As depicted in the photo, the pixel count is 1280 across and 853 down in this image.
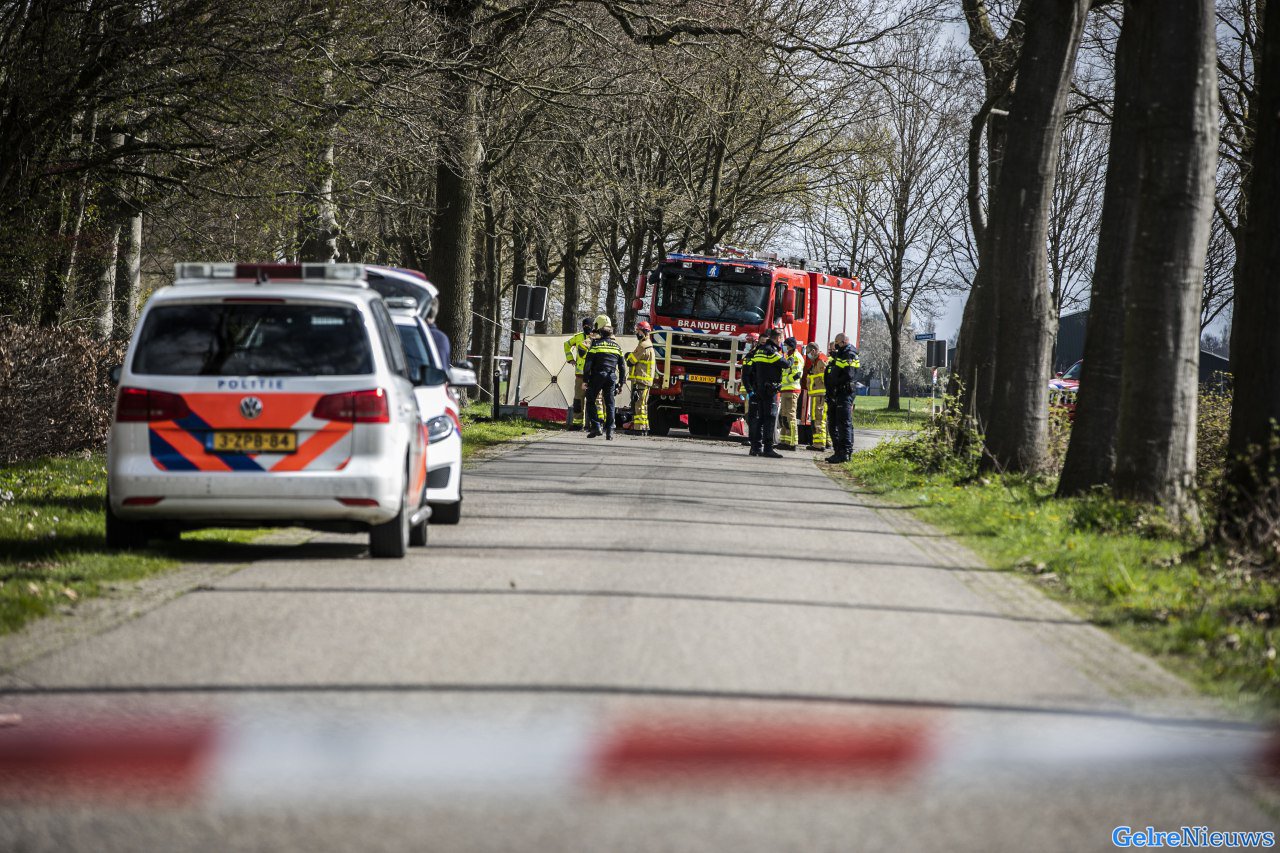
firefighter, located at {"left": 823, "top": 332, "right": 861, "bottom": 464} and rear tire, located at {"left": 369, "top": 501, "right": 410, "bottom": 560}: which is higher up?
firefighter, located at {"left": 823, "top": 332, "right": 861, "bottom": 464}

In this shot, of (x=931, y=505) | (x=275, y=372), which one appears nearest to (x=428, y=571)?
(x=275, y=372)

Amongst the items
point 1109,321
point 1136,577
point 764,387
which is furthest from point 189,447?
point 764,387

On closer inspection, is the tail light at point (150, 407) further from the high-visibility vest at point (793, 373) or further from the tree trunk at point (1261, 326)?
the high-visibility vest at point (793, 373)

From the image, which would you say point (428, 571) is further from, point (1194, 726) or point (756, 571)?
point (1194, 726)

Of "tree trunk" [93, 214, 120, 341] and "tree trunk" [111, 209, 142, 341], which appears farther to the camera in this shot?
"tree trunk" [111, 209, 142, 341]

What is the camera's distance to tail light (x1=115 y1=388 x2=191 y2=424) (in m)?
10.1

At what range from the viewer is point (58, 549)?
10.6 metres

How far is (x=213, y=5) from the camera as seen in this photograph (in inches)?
646

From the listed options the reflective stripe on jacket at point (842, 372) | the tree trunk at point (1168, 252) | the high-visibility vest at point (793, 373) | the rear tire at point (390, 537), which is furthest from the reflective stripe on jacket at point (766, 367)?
the rear tire at point (390, 537)

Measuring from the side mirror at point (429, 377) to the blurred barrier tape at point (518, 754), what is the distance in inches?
237

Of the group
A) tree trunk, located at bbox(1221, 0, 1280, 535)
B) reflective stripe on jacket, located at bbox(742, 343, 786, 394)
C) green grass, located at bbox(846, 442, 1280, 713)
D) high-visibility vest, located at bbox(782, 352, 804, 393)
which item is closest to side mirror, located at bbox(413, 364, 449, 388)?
green grass, located at bbox(846, 442, 1280, 713)

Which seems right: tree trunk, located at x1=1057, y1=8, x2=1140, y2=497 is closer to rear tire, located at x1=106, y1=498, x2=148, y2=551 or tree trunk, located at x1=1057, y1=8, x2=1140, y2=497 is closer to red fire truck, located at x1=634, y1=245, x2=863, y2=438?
rear tire, located at x1=106, y1=498, x2=148, y2=551

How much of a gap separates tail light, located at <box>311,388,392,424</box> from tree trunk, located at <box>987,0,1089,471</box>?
9.88 m

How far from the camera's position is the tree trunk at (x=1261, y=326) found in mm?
10680
